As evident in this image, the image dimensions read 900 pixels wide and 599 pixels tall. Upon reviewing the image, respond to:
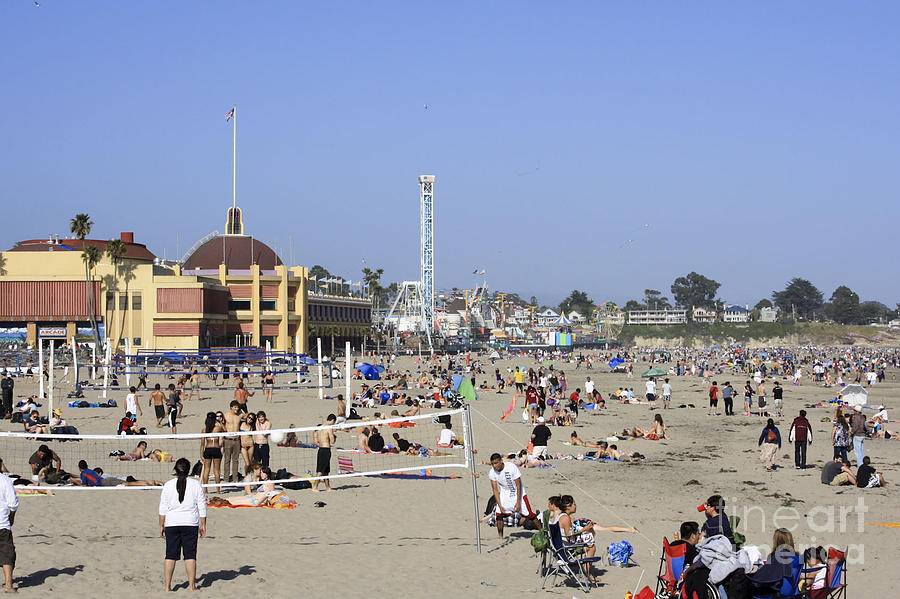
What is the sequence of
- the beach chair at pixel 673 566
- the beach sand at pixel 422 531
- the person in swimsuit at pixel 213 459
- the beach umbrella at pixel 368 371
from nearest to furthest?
the beach chair at pixel 673 566 < the beach sand at pixel 422 531 < the person in swimsuit at pixel 213 459 < the beach umbrella at pixel 368 371

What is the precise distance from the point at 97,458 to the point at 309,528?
723 centimetres

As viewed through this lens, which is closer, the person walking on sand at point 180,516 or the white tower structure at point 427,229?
the person walking on sand at point 180,516

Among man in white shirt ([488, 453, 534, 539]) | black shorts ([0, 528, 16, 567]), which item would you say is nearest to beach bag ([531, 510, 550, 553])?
man in white shirt ([488, 453, 534, 539])

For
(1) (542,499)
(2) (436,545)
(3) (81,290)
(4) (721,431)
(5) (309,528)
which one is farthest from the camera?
(3) (81,290)

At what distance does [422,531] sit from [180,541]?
149 inches

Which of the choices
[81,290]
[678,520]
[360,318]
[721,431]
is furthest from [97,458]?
[360,318]

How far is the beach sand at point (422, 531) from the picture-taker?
880 centimetres

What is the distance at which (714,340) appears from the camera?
187m

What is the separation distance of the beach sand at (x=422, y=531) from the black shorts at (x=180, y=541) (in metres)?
0.43

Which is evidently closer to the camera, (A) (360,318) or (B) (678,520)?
(B) (678,520)

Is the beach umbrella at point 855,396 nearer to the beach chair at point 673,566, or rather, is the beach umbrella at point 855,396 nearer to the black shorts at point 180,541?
the beach chair at point 673,566

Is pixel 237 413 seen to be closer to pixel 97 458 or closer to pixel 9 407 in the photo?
pixel 97 458
